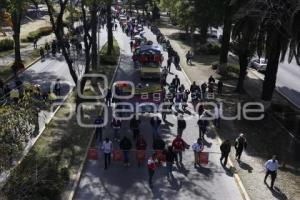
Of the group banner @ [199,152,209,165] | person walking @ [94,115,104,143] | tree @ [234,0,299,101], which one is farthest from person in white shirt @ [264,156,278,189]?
tree @ [234,0,299,101]

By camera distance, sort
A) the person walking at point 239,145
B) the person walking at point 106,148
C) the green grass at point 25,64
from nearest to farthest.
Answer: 1. the person walking at point 106,148
2. the person walking at point 239,145
3. the green grass at point 25,64

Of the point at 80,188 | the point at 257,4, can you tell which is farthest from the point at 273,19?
the point at 80,188

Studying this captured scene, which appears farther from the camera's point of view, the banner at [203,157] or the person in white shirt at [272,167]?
the banner at [203,157]

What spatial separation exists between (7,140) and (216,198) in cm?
891

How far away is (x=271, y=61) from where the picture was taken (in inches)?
1196

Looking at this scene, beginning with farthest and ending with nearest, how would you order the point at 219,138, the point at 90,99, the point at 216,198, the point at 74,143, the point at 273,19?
the point at 90,99, the point at 273,19, the point at 219,138, the point at 74,143, the point at 216,198

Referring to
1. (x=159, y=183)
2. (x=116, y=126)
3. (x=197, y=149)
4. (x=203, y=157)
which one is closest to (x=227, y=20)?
(x=116, y=126)

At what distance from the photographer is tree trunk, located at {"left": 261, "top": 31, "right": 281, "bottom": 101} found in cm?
2916

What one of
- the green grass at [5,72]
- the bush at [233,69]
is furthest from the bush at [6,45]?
the bush at [233,69]

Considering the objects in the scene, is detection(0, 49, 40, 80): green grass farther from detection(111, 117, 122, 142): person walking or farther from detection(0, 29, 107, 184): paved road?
detection(111, 117, 122, 142): person walking

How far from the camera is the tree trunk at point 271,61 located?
29156 mm

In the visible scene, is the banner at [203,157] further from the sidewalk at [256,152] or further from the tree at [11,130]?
the tree at [11,130]

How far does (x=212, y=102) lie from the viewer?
32.6 meters

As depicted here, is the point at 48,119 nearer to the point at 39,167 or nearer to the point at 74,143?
the point at 74,143
